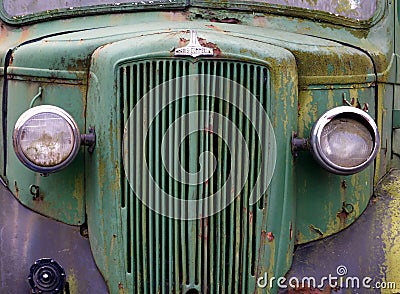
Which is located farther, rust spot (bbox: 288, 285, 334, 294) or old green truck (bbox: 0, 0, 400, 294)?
rust spot (bbox: 288, 285, 334, 294)

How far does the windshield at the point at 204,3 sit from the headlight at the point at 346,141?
0.95m

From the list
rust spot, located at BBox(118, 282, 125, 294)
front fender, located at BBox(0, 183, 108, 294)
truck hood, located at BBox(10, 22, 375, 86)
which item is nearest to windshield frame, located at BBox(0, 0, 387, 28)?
truck hood, located at BBox(10, 22, 375, 86)

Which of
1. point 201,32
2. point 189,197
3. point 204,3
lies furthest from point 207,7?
point 189,197

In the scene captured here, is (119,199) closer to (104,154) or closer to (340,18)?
(104,154)

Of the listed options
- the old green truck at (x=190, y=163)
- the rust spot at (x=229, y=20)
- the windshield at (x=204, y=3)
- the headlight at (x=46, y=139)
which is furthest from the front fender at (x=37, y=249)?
the rust spot at (x=229, y=20)

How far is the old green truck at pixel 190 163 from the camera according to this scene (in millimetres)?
3846

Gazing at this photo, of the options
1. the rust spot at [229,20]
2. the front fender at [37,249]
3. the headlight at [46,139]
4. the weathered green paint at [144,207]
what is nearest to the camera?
the headlight at [46,139]

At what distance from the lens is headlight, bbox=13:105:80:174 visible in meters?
3.77

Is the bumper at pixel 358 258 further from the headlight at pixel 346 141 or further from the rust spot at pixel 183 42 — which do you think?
the rust spot at pixel 183 42

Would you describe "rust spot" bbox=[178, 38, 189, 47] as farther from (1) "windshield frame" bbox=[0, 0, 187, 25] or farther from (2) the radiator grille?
(1) "windshield frame" bbox=[0, 0, 187, 25]

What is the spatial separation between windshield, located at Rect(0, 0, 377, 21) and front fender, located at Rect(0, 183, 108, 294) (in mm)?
1163

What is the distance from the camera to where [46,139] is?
12.4ft

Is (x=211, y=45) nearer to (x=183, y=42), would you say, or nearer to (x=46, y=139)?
(x=183, y=42)

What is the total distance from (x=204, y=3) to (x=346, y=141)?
1.17 m
